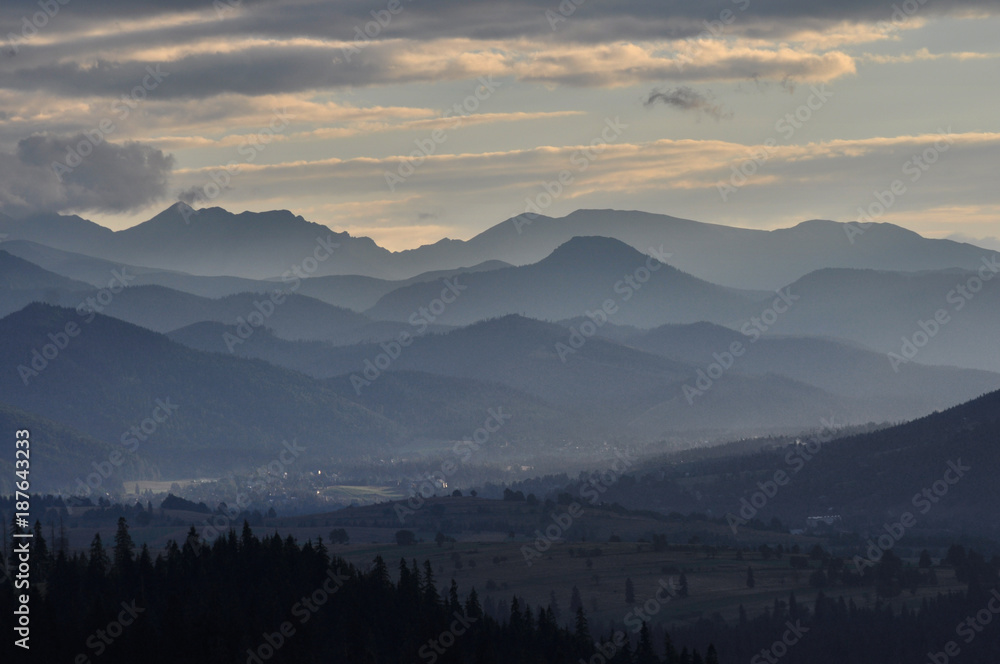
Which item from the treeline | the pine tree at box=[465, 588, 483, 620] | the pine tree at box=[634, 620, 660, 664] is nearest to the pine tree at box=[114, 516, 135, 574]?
the treeline

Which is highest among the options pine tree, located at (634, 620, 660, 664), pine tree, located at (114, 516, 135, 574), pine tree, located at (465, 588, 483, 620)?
pine tree, located at (114, 516, 135, 574)

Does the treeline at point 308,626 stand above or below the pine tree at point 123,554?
below

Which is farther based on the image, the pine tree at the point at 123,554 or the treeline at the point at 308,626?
the pine tree at the point at 123,554

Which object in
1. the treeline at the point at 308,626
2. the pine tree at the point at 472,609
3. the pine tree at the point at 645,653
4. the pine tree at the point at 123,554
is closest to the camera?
the treeline at the point at 308,626

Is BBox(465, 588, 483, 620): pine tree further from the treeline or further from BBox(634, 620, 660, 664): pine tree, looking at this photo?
BBox(634, 620, 660, 664): pine tree

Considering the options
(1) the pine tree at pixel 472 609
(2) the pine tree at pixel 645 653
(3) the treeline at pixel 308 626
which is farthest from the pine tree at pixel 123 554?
(2) the pine tree at pixel 645 653

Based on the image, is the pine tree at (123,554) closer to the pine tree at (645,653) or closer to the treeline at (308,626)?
the treeline at (308,626)

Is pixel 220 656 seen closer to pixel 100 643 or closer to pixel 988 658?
pixel 100 643

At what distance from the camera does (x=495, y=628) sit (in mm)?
150750

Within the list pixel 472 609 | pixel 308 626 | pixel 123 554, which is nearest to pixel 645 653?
pixel 472 609

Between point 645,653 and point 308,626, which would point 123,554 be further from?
point 645,653

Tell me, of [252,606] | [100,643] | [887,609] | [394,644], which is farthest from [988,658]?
[100,643]

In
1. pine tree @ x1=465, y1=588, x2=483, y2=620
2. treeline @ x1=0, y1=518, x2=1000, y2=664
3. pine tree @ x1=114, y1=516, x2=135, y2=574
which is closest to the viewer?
treeline @ x1=0, y1=518, x2=1000, y2=664

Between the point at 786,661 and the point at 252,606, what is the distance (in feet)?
220
